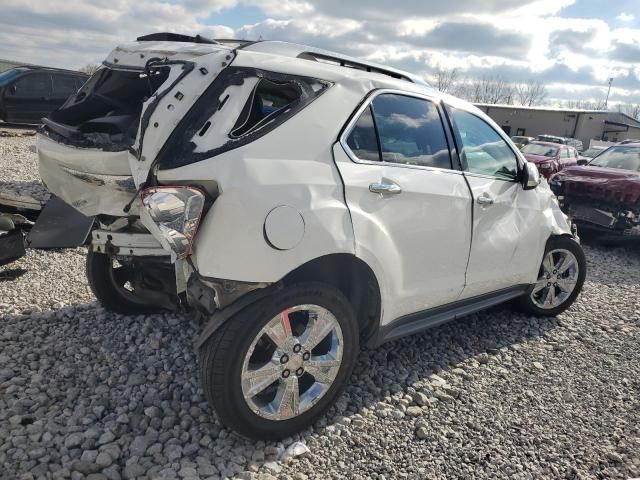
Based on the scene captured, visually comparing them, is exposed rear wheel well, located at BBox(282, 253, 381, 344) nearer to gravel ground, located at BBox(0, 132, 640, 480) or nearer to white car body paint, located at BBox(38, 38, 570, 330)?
white car body paint, located at BBox(38, 38, 570, 330)

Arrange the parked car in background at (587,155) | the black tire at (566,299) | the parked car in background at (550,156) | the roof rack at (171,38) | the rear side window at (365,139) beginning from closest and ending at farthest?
the rear side window at (365,139)
the roof rack at (171,38)
the black tire at (566,299)
the parked car in background at (587,155)
the parked car in background at (550,156)

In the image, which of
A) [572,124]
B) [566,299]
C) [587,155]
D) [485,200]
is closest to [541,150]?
[587,155]

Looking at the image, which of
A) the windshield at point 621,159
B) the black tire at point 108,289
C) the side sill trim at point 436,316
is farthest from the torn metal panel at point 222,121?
the windshield at point 621,159

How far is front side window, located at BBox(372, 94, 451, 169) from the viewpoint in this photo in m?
2.87

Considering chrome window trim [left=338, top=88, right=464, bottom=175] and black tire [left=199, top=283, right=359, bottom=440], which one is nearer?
black tire [left=199, top=283, right=359, bottom=440]

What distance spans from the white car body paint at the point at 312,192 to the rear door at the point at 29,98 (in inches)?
511

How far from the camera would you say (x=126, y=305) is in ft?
12.7

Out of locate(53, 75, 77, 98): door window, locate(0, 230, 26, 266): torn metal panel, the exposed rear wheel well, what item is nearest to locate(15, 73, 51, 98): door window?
locate(53, 75, 77, 98): door window

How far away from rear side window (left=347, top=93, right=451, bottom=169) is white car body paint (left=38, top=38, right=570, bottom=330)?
0.26ft

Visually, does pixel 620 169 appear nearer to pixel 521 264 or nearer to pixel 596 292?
pixel 596 292

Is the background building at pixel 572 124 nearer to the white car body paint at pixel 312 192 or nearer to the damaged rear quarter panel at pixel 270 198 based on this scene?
the white car body paint at pixel 312 192

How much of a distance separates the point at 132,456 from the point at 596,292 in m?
5.24

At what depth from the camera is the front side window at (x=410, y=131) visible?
287 centimetres

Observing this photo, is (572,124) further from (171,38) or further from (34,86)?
(171,38)
